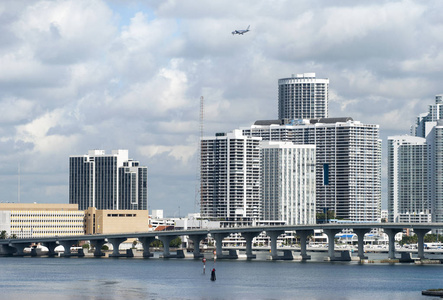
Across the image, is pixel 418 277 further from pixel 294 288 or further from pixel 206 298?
pixel 206 298

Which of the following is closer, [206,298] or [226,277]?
[206,298]

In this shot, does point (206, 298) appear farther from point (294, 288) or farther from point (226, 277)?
point (226, 277)

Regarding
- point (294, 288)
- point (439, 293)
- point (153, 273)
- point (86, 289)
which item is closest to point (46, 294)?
point (86, 289)

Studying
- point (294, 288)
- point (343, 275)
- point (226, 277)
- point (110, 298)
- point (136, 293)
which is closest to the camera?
point (110, 298)

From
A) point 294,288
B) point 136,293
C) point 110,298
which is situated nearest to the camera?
point 110,298

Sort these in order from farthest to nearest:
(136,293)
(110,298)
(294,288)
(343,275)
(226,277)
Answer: (343,275) < (226,277) < (294,288) < (136,293) < (110,298)

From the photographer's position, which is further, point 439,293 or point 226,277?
point 226,277

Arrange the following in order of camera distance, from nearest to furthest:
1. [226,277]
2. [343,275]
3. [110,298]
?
[110,298] < [226,277] < [343,275]

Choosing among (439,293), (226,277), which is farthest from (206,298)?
(226,277)
